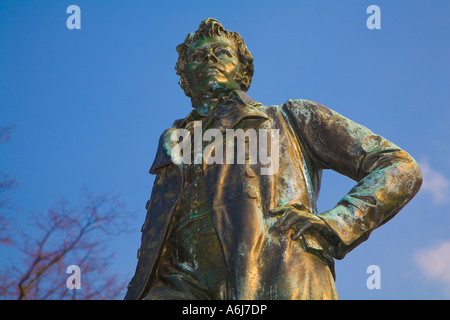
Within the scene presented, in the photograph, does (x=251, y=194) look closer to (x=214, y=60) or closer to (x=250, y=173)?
(x=250, y=173)

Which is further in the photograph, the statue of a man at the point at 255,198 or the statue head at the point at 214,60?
the statue head at the point at 214,60

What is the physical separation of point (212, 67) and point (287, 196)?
141cm

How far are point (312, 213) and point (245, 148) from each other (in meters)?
0.66

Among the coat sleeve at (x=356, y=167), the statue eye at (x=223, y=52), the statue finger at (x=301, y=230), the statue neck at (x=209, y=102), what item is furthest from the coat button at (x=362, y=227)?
the statue eye at (x=223, y=52)

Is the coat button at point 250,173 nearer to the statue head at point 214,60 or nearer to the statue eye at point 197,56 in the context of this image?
the statue head at point 214,60

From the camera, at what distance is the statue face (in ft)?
19.0

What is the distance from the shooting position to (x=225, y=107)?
218 inches

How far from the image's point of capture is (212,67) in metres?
5.80

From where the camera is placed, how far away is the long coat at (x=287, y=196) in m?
4.50

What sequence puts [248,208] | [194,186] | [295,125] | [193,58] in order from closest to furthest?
[248,208]
[194,186]
[295,125]
[193,58]
